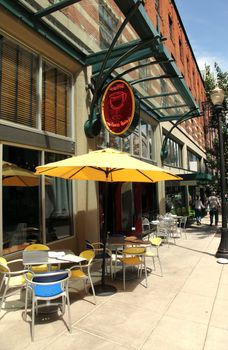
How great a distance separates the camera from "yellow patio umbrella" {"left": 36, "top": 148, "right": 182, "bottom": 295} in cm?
476

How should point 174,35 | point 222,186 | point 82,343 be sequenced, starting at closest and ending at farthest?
1. point 82,343
2. point 222,186
3. point 174,35

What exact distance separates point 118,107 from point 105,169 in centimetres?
262

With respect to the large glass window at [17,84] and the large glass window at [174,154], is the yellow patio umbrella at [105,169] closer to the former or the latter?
the large glass window at [17,84]

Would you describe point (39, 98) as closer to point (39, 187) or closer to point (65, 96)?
point (65, 96)

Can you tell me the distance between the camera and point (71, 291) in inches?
216

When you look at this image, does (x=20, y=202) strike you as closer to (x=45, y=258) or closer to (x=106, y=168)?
(x=45, y=258)

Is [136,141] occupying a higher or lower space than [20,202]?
higher

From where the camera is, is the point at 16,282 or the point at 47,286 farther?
the point at 16,282

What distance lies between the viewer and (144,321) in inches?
169

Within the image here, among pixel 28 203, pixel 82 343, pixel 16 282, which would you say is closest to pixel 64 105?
pixel 28 203

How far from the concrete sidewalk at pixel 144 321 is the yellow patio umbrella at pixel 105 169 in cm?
66

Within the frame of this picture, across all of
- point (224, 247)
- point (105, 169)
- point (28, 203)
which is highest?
point (105, 169)

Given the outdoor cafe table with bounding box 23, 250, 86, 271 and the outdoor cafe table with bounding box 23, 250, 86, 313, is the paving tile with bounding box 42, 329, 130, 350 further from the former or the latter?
the outdoor cafe table with bounding box 23, 250, 86, 271

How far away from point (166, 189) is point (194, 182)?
1.61 metres
